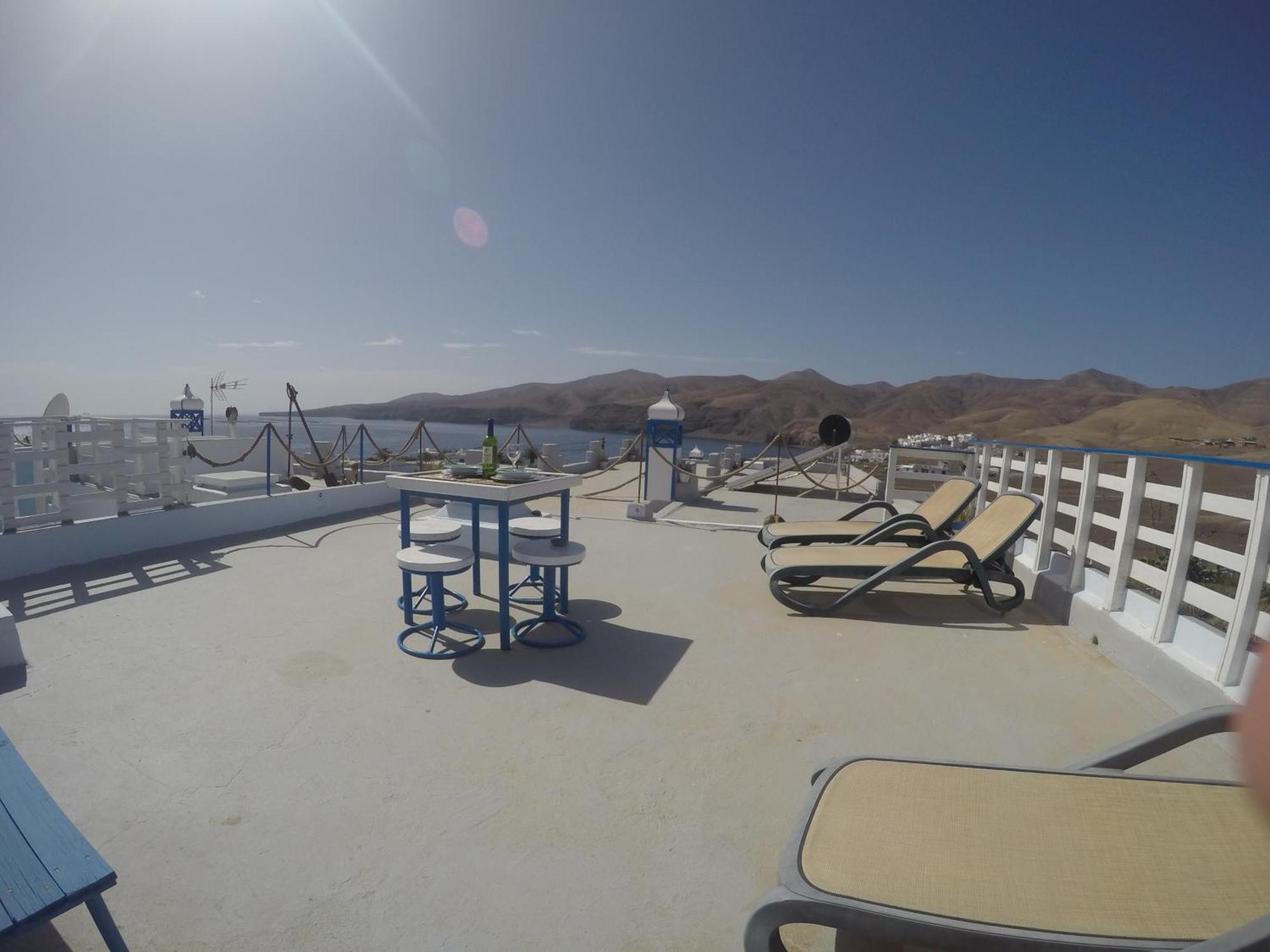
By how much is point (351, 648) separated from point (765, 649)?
7.96 ft

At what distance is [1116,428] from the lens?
30125 mm

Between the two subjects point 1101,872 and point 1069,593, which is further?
point 1069,593

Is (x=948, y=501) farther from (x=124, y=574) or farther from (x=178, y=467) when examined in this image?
(x=178, y=467)

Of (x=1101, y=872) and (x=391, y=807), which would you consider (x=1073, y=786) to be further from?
(x=391, y=807)

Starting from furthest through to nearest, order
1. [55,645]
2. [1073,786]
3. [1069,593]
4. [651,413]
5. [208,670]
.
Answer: [651,413] < [1069,593] < [55,645] < [208,670] < [1073,786]

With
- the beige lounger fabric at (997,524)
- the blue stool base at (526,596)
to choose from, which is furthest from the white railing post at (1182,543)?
the blue stool base at (526,596)

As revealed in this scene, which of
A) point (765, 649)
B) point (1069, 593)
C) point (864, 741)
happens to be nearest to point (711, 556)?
point (765, 649)

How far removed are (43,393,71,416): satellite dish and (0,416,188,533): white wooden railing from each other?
3.35 feet

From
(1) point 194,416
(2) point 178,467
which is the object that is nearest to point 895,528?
(2) point 178,467

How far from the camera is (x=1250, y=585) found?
2818 mm

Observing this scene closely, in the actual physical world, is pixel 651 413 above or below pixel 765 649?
above

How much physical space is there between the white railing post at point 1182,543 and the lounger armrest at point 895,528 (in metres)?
1.84

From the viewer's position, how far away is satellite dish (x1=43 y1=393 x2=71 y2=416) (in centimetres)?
734

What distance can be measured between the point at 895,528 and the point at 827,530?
57 centimetres
